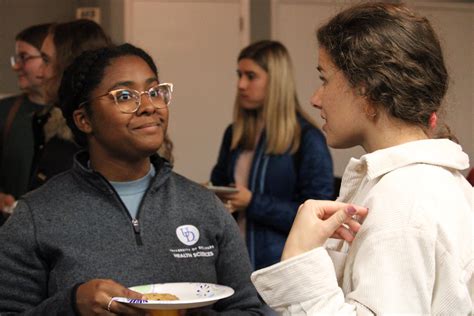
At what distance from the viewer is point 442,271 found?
1.65 meters

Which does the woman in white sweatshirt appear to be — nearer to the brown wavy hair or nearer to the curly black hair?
the brown wavy hair

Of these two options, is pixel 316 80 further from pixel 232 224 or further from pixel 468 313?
pixel 468 313

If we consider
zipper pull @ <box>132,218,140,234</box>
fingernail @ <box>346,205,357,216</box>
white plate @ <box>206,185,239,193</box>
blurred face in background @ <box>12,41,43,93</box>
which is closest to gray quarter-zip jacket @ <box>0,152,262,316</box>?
zipper pull @ <box>132,218,140,234</box>

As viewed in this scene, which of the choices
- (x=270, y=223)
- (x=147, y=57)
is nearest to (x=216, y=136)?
(x=270, y=223)

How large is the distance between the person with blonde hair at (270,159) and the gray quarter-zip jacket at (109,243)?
1.63 meters

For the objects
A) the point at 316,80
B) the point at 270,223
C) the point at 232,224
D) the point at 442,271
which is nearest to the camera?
the point at 442,271

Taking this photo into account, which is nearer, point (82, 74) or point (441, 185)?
point (441, 185)

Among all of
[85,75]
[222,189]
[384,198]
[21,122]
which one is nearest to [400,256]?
[384,198]

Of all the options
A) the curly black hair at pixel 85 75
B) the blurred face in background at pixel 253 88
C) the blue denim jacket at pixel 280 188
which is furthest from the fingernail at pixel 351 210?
the blurred face in background at pixel 253 88

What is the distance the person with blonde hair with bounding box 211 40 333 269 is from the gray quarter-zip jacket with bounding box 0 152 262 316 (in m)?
1.63

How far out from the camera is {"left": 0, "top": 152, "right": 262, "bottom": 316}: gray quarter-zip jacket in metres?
2.27

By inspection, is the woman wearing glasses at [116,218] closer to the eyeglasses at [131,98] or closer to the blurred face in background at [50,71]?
the eyeglasses at [131,98]

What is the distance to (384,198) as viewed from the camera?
1.69 metres

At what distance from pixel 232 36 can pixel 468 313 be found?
520cm
